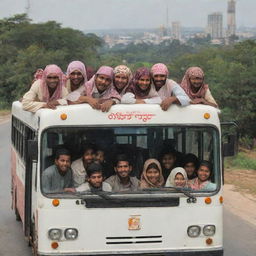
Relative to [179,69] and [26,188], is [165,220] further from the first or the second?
[179,69]

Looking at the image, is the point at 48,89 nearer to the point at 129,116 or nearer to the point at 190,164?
the point at 129,116

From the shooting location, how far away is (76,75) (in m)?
8.73

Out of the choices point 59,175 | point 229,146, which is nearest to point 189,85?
point 229,146

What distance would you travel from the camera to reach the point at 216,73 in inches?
1371

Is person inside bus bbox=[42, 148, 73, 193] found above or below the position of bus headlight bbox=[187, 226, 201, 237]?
above

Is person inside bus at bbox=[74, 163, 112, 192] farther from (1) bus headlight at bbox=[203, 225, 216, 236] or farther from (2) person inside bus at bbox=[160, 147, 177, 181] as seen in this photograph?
(1) bus headlight at bbox=[203, 225, 216, 236]

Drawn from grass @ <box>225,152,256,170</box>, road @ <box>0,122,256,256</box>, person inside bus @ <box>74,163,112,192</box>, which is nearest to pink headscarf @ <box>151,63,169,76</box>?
person inside bus @ <box>74,163,112,192</box>

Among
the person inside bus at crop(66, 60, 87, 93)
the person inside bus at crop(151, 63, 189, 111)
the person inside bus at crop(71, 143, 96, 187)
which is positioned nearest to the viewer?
the person inside bus at crop(71, 143, 96, 187)

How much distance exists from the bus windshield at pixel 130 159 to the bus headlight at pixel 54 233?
0.36 m

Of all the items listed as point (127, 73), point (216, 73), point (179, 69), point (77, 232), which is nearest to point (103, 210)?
point (77, 232)

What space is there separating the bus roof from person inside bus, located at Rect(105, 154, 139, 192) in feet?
1.35

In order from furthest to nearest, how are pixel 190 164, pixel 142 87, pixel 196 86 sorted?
pixel 196 86
pixel 142 87
pixel 190 164

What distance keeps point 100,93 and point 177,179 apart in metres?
1.32

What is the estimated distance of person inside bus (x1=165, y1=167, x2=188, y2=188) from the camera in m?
7.71
